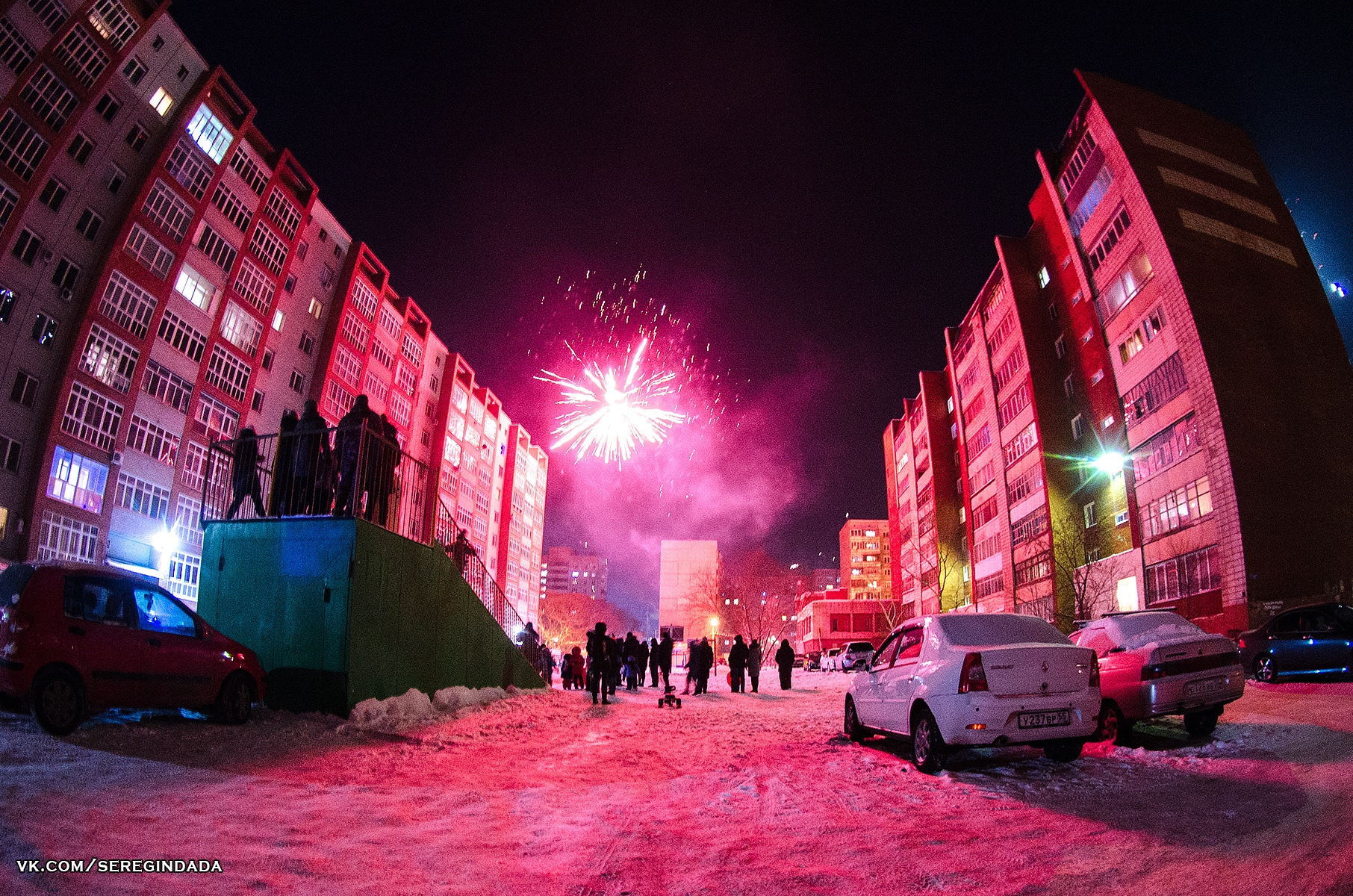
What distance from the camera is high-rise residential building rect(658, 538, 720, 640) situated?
224 ft

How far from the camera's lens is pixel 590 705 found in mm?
14750

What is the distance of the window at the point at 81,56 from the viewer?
95.4ft

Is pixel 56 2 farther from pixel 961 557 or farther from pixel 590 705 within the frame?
pixel 961 557

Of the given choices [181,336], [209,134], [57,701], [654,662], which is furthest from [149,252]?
[57,701]

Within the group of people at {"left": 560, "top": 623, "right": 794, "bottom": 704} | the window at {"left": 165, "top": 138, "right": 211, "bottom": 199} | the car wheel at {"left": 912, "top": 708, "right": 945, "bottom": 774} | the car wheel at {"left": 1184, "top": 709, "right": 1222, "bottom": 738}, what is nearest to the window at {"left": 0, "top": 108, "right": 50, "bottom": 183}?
the window at {"left": 165, "top": 138, "right": 211, "bottom": 199}

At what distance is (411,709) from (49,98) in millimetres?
34762

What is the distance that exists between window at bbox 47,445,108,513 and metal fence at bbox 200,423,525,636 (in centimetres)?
2302

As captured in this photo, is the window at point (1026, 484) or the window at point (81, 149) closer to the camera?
the window at point (81, 149)

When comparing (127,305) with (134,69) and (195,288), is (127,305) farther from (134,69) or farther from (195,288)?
(134,69)

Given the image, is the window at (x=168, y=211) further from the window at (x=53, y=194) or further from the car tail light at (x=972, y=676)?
the car tail light at (x=972, y=676)

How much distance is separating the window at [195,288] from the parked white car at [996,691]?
39890 mm

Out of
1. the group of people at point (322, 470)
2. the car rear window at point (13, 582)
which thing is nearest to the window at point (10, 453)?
the group of people at point (322, 470)

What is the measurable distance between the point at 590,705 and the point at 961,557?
56.2 metres

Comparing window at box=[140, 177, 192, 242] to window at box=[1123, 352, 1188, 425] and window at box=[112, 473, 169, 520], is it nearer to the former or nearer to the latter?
window at box=[112, 473, 169, 520]
